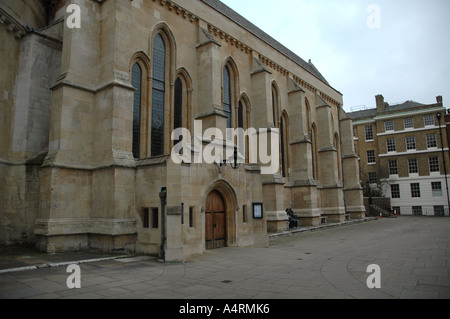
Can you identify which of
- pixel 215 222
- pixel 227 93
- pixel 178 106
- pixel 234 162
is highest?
pixel 227 93

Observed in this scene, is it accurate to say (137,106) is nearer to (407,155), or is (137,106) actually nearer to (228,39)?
(228,39)

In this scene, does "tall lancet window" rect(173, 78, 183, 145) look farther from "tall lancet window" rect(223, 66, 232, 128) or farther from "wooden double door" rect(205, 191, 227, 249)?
"wooden double door" rect(205, 191, 227, 249)

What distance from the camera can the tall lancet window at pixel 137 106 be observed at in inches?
573

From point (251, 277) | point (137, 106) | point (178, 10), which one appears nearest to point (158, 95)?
point (137, 106)

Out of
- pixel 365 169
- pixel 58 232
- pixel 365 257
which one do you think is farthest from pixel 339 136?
pixel 58 232

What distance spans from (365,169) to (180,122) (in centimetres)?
3608

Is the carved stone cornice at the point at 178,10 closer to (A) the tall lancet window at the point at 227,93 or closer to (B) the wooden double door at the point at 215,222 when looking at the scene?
(A) the tall lancet window at the point at 227,93

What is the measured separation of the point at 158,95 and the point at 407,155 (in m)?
37.5

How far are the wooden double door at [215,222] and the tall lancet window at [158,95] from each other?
12.7ft

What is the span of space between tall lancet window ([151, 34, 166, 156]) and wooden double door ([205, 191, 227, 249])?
3.87m

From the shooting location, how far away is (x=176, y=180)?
10.8 m

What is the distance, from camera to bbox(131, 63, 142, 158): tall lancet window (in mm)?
14547

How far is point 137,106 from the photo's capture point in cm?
1489
